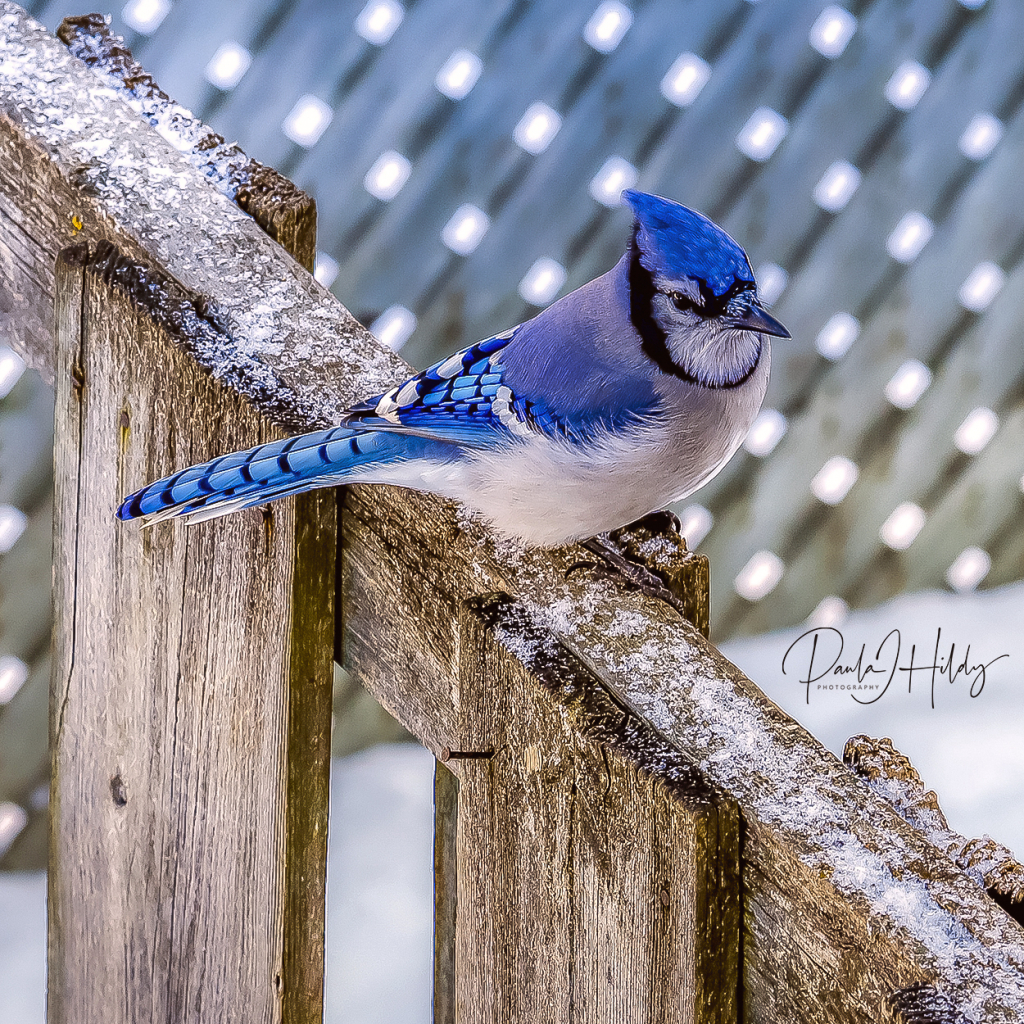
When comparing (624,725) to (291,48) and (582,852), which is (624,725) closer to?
(582,852)

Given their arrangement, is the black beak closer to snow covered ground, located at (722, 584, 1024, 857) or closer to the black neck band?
the black neck band

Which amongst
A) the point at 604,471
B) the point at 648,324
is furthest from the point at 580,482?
the point at 648,324

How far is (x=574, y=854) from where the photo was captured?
762 mm

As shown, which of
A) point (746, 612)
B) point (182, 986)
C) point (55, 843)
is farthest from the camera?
point (746, 612)

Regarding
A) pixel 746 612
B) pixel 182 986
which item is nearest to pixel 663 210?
pixel 182 986

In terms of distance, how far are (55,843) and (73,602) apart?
0.65 feet

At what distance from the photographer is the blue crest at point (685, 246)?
1.17 meters

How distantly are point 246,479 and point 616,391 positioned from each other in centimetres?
38

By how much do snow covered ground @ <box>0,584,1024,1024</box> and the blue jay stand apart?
49.7 inches

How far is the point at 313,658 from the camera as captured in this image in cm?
94

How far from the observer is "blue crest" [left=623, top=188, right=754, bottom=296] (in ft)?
3.82

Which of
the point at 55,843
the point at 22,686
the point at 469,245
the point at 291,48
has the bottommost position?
the point at 55,843
